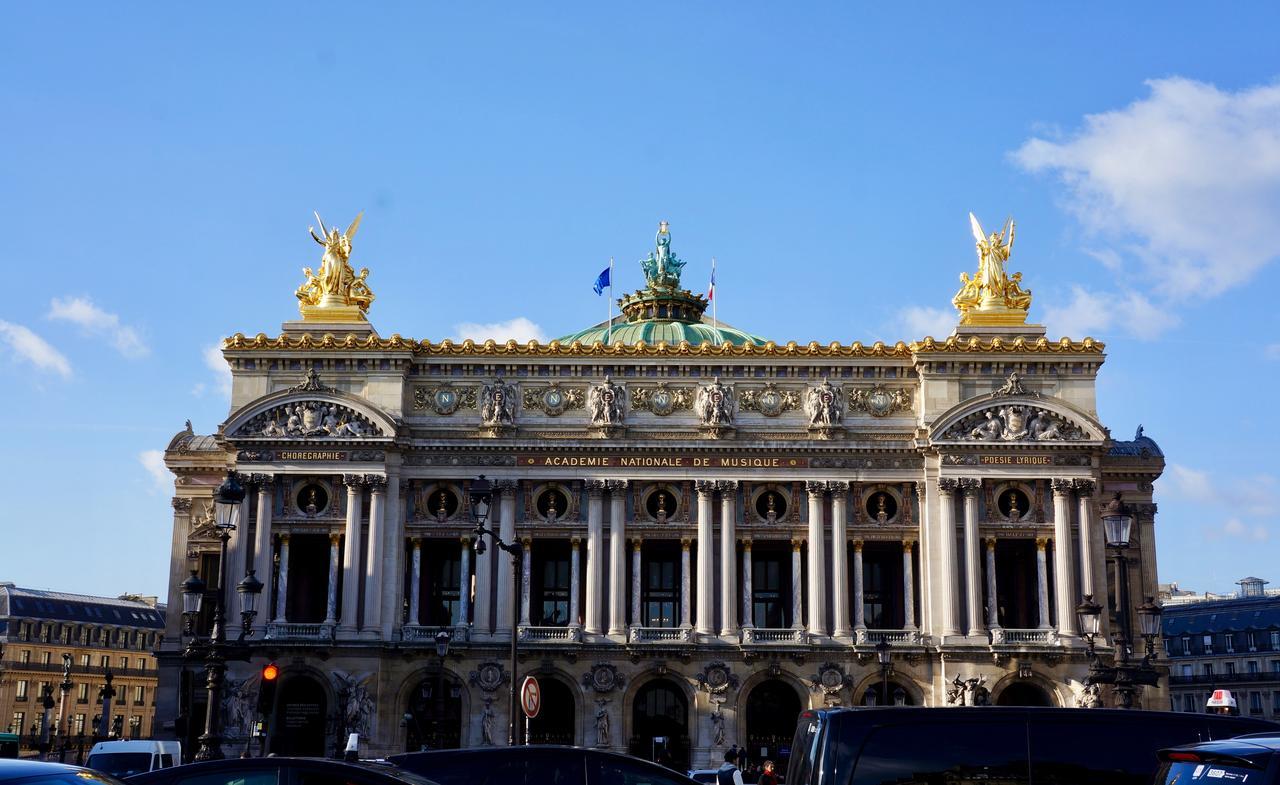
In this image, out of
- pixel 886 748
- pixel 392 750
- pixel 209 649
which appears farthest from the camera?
pixel 392 750

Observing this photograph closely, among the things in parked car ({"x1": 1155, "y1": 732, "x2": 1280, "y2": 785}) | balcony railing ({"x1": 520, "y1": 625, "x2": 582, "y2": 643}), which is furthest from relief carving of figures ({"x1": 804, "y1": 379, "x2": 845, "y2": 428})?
parked car ({"x1": 1155, "y1": 732, "x2": 1280, "y2": 785})

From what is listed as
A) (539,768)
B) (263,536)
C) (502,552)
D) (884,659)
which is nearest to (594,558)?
(502,552)

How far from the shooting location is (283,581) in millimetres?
62750

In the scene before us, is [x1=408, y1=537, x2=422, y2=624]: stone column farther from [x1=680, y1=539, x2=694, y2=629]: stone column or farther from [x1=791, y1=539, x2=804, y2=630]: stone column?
[x1=791, y1=539, x2=804, y2=630]: stone column

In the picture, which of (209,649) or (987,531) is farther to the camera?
(987,531)

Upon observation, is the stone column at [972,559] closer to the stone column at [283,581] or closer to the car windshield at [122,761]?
the stone column at [283,581]

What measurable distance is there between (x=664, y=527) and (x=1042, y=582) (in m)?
15.5

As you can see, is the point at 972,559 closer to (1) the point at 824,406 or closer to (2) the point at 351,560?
(1) the point at 824,406

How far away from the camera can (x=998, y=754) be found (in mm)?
18875

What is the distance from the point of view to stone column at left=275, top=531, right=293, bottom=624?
6225 cm

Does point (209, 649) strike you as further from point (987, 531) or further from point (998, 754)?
point (987, 531)

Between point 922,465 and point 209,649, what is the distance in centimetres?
3336

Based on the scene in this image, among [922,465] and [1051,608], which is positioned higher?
[922,465]

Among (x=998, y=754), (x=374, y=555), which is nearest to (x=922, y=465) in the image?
(x=374, y=555)
